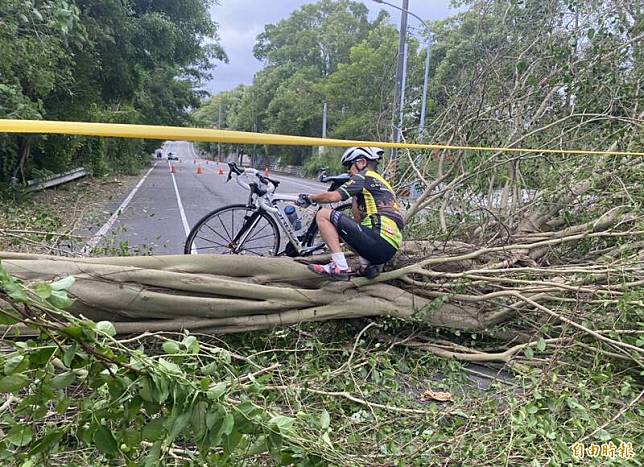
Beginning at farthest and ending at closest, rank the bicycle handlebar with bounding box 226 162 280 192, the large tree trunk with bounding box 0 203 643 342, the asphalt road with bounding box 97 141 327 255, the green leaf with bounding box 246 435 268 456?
1. the asphalt road with bounding box 97 141 327 255
2. the bicycle handlebar with bounding box 226 162 280 192
3. the large tree trunk with bounding box 0 203 643 342
4. the green leaf with bounding box 246 435 268 456

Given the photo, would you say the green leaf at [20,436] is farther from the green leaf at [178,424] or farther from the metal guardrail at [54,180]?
the metal guardrail at [54,180]

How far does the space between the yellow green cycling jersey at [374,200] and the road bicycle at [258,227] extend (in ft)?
2.50

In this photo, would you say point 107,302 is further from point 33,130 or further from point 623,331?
point 623,331

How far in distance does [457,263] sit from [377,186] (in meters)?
0.93

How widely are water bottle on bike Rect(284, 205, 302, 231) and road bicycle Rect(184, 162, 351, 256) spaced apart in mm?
14

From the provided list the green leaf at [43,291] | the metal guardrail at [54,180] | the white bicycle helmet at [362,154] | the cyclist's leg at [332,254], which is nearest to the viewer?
the green leaf at [43,291]

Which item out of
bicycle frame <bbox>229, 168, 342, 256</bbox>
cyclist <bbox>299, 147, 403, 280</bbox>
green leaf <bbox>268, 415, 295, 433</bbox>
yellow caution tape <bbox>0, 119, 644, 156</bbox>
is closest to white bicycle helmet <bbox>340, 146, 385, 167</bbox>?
cyclist <bbox>299, 147, 403, 280</bbox>

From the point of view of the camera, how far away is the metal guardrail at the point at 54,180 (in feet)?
39.1

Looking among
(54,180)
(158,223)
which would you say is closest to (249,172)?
(158,223)

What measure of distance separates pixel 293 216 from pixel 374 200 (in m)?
1.16

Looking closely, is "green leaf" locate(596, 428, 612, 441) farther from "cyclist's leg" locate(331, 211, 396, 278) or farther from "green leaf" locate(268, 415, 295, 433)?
"green leaf" locate(268, 415, 295, 433)

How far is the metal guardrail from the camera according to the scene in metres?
11.9

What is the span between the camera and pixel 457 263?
394 centimetres

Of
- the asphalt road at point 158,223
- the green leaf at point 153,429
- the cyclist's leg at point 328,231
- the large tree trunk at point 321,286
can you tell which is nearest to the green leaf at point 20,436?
the green leaf at point 153,429
